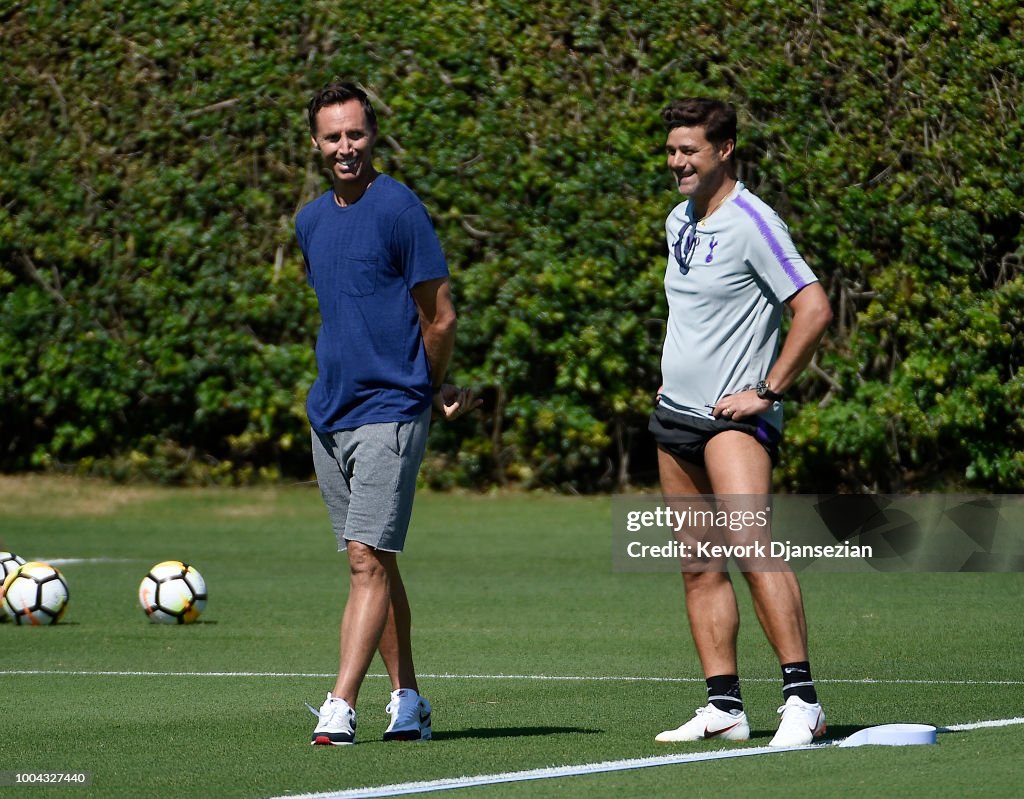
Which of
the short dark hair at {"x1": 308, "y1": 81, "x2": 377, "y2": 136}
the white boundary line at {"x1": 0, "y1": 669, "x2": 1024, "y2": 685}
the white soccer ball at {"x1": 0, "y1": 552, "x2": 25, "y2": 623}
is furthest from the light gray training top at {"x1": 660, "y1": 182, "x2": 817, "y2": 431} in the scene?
the white soccer ball at {"x1": 0, "y1": 552, "x2": 25, "y2": 623}

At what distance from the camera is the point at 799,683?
6.33 meters

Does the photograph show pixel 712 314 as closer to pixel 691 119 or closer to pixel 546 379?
pixel 691 119

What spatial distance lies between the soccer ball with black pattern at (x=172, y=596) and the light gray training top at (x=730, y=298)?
4.98 metres

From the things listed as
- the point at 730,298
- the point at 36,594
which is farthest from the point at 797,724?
the point at 36,594

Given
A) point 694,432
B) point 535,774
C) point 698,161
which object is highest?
point 698,161

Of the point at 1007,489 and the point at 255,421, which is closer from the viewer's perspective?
the point at 1007,489

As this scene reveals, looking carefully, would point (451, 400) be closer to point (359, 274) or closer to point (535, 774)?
point (359, 274)

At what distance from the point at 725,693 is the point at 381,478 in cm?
138

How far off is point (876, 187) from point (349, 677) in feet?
37.2

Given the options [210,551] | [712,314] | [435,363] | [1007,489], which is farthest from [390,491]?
[1007,489]

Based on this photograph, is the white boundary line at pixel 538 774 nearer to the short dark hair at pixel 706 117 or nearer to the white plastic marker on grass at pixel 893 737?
the white plastic marker on grass at pixel 893 737

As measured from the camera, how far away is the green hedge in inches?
653

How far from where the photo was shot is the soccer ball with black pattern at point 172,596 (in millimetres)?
10844

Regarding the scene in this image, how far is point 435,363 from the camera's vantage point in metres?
6.65
